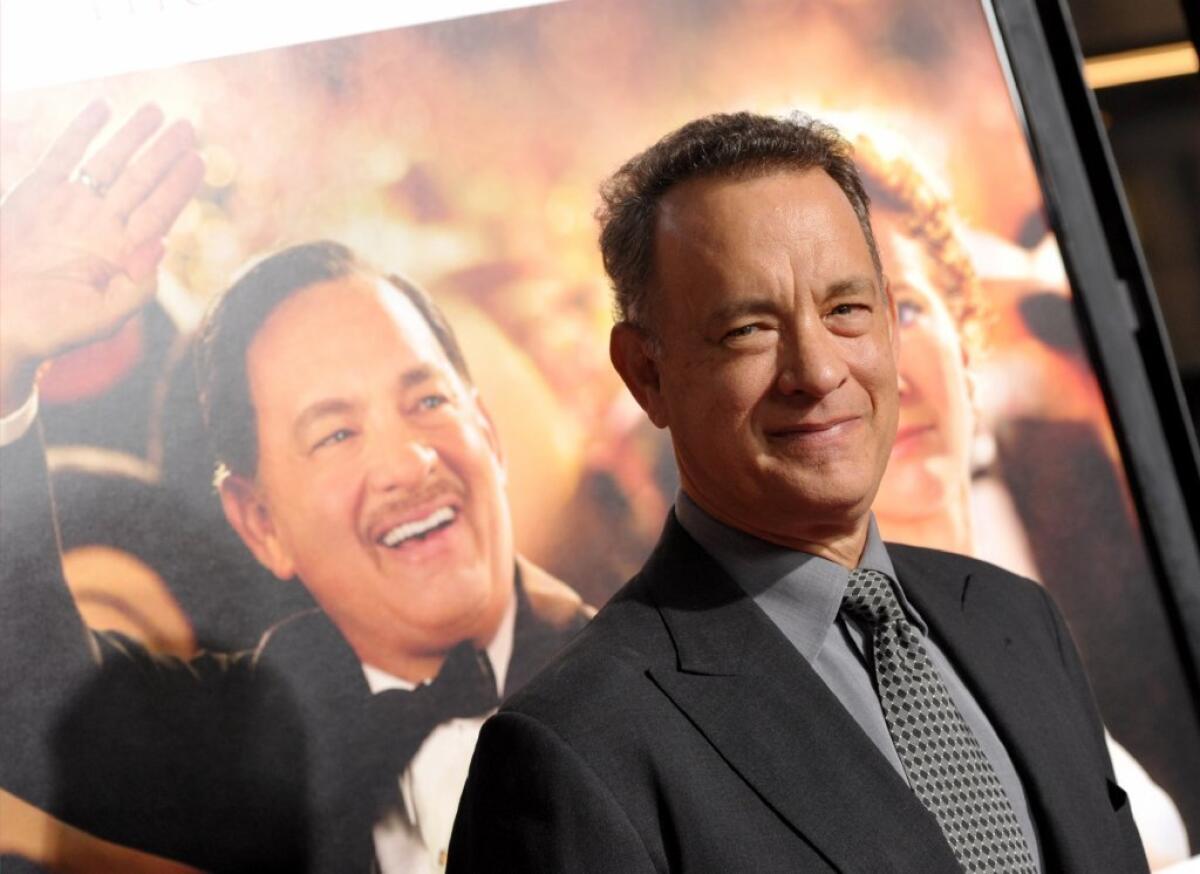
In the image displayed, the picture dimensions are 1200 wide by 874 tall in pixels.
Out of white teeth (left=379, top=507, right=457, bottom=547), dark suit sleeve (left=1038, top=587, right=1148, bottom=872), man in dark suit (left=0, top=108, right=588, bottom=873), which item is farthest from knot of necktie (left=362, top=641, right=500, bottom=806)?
dark suit sleeve (left=1038, top=587, right=1148, bottom=872)

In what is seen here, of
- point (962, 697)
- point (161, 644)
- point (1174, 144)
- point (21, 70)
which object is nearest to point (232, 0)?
point (21, 70)

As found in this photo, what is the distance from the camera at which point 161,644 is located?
1.65 metres

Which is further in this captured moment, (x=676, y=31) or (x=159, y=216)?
(x=676, y=31)

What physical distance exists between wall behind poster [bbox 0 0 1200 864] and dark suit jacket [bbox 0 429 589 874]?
5 centimetres

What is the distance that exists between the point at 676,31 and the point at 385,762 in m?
1.17

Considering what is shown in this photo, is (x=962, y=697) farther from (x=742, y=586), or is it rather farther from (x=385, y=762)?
(x=385, y=762)

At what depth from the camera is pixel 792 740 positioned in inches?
55.6

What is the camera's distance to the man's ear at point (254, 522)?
5.65 feet

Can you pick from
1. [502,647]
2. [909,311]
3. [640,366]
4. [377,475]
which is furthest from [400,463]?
[909,311]

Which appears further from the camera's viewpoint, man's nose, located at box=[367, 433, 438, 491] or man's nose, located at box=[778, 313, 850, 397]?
man's nose, located at box=[367, 433, 438, 491]

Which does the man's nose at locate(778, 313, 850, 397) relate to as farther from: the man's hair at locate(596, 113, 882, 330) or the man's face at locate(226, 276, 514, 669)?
the man's face at locate(226, 276, 514, 669)

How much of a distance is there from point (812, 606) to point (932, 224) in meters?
1.04

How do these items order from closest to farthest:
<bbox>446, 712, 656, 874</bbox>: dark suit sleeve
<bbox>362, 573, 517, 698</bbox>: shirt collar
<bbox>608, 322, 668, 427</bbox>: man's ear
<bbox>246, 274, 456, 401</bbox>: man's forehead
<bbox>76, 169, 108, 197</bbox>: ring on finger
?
<bbox>446, 712, 656, 874</bbox>: dark suit sleeve
<bbox>608, 322, 668, 427</bbox>: man's ear
<bbox>76, 169, 108, 197</bbox>: ring on finger
<bbox>246, 274, 456, 401</bbox>: man's forehead
<bbox>362, 573, 517, 698</bbox>: shirt collar

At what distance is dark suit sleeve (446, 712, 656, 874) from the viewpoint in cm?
129
